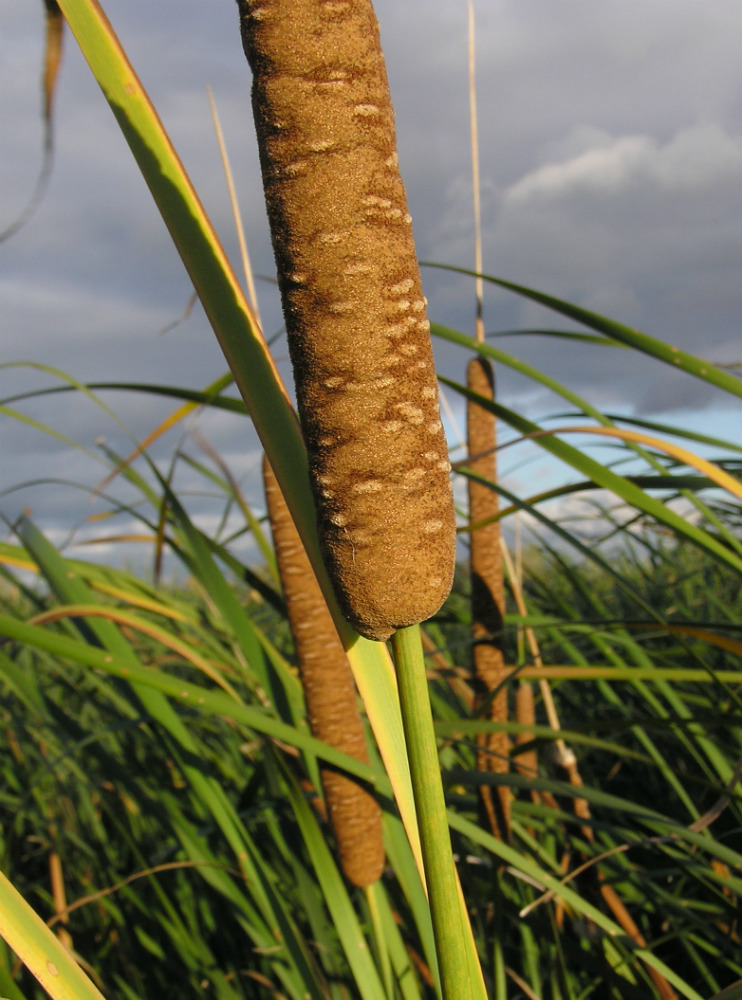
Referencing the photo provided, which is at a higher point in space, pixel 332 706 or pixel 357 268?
pixel 357 268

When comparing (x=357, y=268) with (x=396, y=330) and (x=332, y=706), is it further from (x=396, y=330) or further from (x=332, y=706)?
(x=332, y=706)

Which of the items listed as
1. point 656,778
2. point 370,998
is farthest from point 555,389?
point 656,778

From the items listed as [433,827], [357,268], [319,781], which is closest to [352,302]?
[357,268]

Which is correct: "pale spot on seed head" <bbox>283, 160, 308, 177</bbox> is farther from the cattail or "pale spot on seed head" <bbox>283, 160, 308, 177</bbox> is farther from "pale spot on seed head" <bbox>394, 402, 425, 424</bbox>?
"pale spot on seed head" <bbox>394, 402, 425, 424</bbox>

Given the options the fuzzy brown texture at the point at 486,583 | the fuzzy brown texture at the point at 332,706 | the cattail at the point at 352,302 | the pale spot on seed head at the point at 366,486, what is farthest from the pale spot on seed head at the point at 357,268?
the fuzzy brown texture at the point at 486,583

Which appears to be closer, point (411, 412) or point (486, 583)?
point (411, 412)

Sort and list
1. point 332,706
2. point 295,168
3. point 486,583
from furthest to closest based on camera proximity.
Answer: point 486,583 → point 332,706 → point 295,168

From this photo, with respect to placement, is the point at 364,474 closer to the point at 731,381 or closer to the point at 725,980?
the point at 731,381

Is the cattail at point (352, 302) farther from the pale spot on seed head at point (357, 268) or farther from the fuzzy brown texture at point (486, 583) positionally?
the fuzzy brown texture at point (486, 583)

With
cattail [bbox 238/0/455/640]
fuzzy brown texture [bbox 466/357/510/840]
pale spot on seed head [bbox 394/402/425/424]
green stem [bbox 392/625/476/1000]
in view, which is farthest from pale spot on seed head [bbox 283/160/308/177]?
fuzzy brown texture [bbox 466/357/510/840]
